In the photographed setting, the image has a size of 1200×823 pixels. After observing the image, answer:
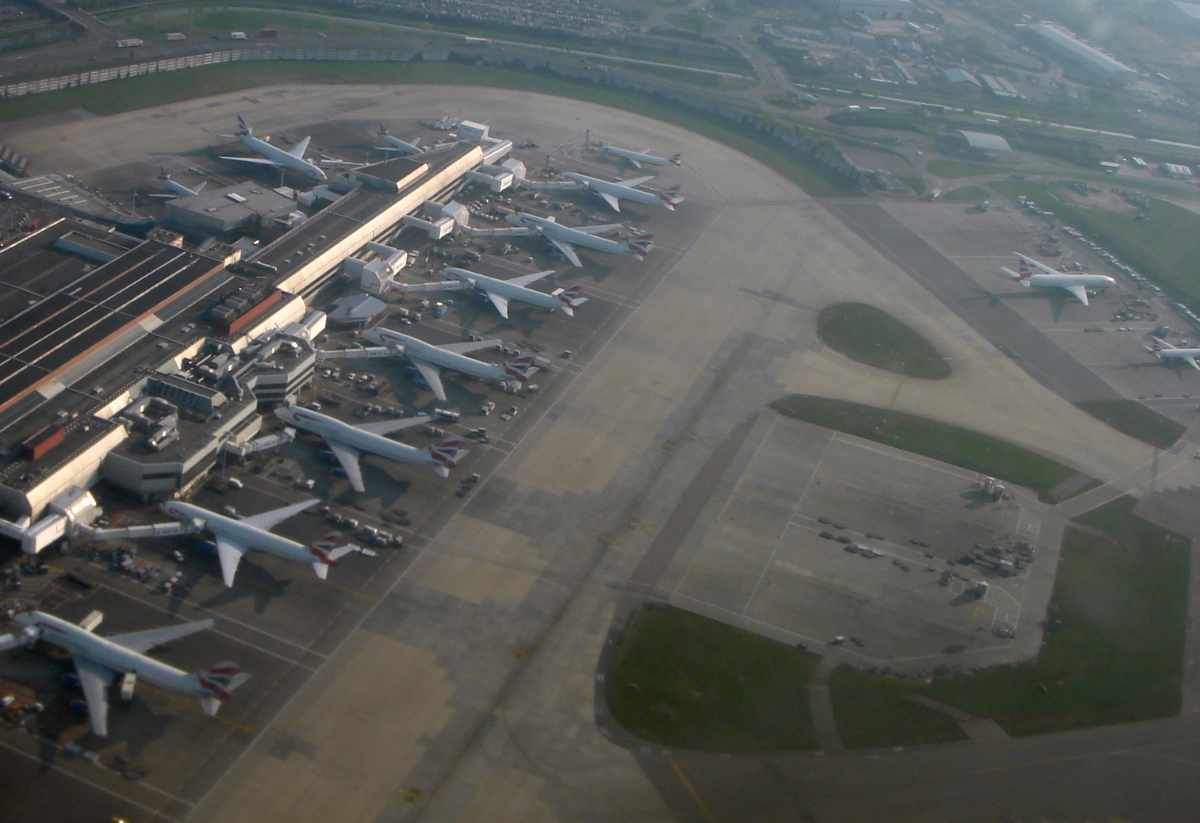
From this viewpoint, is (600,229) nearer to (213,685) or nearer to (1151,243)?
(213,685)

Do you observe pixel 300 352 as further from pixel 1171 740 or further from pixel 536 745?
pixel 1171 740

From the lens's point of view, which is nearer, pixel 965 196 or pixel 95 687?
pixel 95 687

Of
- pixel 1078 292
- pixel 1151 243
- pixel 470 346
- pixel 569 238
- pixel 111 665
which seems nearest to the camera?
pixel 111 665

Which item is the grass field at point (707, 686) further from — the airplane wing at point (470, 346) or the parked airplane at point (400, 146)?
the parked airplane at point (400, 146)

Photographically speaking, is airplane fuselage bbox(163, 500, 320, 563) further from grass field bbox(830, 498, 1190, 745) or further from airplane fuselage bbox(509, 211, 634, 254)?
airplane fuselage bbox(509, 211, 634, 254)

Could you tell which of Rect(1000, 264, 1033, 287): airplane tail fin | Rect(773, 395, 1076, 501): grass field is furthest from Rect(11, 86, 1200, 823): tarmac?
Rect(1000, 264, 1033, 287): airplane tail fin

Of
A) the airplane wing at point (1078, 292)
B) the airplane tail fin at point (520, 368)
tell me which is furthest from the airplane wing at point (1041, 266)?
the airplane tail fin at point (520, 368)

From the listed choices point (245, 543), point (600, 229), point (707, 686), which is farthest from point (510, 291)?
point (707, 686)
